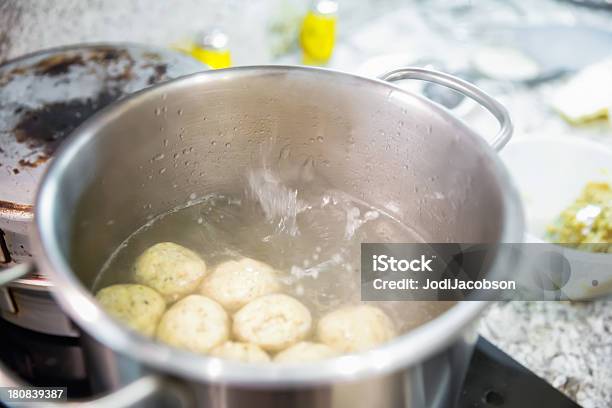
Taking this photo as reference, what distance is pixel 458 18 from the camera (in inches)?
92.6

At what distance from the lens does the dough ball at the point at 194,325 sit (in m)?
0.81

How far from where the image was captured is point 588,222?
50.9 inches

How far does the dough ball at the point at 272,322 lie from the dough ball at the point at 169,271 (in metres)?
0.12

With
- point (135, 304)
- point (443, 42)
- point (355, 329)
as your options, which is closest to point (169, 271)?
point (135, 304)

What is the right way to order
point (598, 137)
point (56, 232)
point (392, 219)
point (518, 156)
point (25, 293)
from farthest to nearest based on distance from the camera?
point (598, 137)
point (518, 156)
point (392, 219)
point (25, 293)
point (56, 232)

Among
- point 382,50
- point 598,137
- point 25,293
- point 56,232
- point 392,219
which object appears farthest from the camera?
point 382,50

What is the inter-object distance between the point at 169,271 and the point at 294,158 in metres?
0.32

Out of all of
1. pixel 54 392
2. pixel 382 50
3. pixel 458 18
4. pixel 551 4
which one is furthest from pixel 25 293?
pixel 551 4

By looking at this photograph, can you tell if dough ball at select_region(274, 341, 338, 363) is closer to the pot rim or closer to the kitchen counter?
the pot rim

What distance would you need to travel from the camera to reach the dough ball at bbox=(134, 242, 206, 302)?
94cm

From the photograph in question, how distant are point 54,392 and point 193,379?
21.8 inches

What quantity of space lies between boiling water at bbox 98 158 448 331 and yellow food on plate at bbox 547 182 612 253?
16.7 inches

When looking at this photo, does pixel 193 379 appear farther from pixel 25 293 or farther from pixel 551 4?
pixel 551 4

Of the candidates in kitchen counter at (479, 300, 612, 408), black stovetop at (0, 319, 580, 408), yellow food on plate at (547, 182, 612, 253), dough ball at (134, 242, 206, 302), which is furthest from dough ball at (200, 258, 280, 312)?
yellow food on plate at (547, 182, 612, 253)
